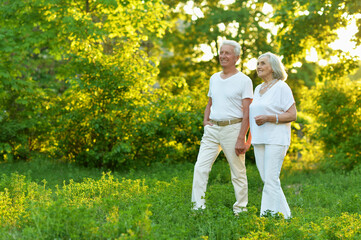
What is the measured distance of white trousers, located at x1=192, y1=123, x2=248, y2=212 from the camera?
598 centimetres

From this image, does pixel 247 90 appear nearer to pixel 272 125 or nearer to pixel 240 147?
pixel 272 125

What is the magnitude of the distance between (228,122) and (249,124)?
321mm

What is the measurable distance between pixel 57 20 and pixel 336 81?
8.95m

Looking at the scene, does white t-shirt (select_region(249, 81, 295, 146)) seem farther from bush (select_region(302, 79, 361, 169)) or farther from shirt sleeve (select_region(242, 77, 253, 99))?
bush (select_region(302, 79, 361, 169))

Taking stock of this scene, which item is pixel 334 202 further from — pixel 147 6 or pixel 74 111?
pixel 147 6

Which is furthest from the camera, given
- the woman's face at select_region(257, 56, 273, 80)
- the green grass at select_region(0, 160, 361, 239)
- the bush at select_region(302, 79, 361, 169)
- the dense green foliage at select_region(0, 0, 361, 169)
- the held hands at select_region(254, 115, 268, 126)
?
the bush at select_region(302, 79, 361, 169)

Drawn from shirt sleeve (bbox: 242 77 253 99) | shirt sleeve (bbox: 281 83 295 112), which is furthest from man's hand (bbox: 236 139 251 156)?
shirt sleeve (bbox: 281 83 295 112)

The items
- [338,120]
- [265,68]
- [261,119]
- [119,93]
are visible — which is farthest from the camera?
[338,120]

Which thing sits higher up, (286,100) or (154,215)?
(286,100)

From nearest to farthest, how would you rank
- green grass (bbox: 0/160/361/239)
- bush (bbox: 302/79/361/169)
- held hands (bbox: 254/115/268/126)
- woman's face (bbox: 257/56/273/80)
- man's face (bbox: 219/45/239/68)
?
green grass (bbox: 0/160/361/239) → held hands (bbox: 254/115/268/126) → woman's face (bbox: 257/56/273/80) → man's face (bbox: 219/45/239/68) → bush (bbox: 302/79/361/169)

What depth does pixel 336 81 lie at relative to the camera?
14.3 meters

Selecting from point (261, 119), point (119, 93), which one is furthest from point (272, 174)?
point (119, 93)

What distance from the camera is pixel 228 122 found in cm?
598

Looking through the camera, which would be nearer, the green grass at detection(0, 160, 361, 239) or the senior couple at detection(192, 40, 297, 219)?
the green grass at detection(0, 160, 361, 239)
